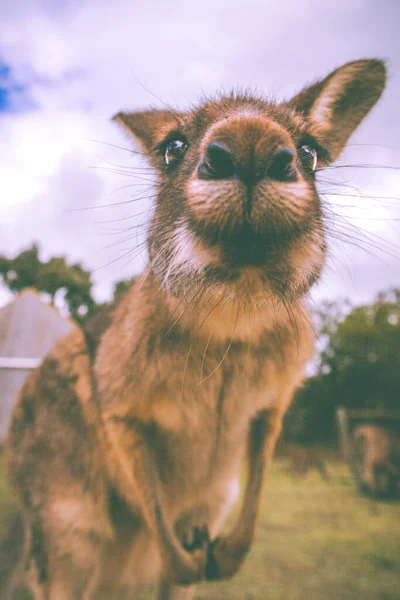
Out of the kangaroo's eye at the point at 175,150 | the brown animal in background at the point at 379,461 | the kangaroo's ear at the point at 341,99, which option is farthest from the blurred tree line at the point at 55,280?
the brown animal in background at the point at 379,461

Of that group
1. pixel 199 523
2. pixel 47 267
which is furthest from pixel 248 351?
pixel 47 267

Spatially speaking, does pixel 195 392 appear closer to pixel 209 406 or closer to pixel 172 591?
pixel 209 406

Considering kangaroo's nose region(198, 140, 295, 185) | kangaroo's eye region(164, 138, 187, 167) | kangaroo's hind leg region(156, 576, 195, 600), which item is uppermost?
kangaroo's eye region(164, 138, 187, 167)

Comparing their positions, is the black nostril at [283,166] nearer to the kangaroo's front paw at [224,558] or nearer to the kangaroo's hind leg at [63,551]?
the kangaroo's front paw at [224,558]

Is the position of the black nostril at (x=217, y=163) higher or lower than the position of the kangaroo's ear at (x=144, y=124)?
lower

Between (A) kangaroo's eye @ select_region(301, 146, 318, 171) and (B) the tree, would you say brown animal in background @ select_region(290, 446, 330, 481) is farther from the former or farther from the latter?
(A) kangaroo's eye @ select_region(301, 146, 318, 171)

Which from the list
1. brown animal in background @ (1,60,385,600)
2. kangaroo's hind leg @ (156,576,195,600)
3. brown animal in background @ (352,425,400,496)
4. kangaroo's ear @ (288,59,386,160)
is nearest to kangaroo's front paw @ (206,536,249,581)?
brown animal in background @ (1,60,385,600)

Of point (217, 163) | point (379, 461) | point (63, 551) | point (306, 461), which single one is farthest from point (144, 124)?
point (306, 461)
